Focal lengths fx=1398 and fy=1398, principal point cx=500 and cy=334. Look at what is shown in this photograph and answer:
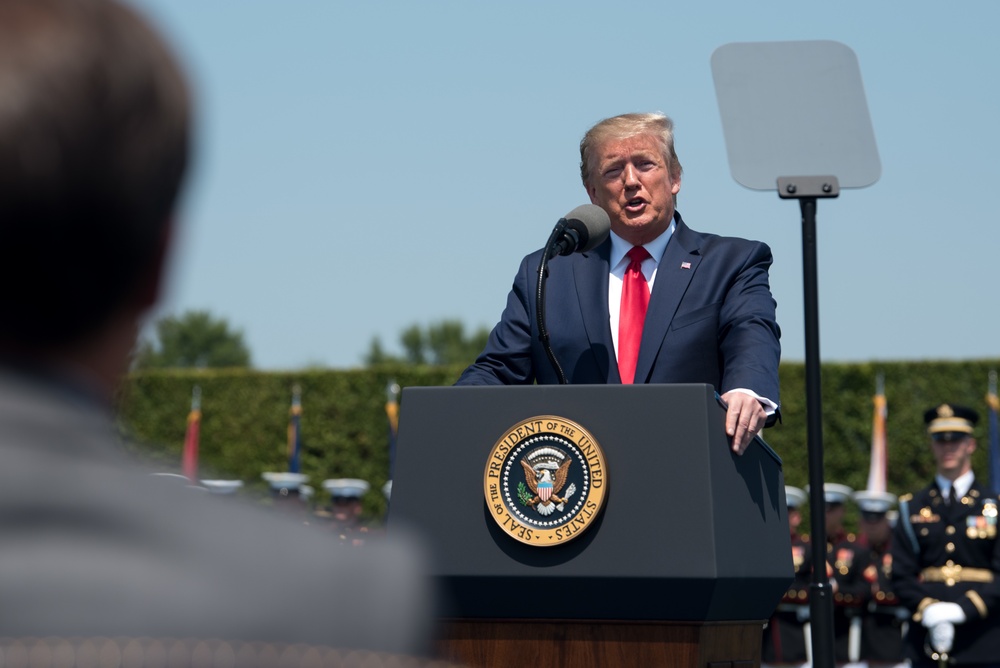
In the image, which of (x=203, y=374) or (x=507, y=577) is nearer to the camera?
(x=507, y=577)

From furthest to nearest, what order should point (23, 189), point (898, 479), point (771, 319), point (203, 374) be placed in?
point (203, 374), point (898, 479), point (771, 319), point (23, 189)

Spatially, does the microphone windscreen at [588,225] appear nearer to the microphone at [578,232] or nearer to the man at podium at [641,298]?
the microphone at [578,232]

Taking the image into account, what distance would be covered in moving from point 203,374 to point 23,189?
23.9 meters

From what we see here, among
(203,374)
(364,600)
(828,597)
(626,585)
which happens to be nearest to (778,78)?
(828,597)

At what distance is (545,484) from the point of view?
2.82 m

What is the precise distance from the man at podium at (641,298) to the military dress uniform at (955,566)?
649cm

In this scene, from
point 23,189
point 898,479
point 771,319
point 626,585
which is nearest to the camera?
point 23,189

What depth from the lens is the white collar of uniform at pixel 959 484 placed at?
9.88 metres

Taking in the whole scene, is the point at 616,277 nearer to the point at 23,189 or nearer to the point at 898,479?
the point at 23,189

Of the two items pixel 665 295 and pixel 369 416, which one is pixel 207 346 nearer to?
pixel 369 416

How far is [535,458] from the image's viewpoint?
2.84 meters

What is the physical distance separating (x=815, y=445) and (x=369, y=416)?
19747 millimetres

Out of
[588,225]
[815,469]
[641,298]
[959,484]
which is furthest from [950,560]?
[588,225]

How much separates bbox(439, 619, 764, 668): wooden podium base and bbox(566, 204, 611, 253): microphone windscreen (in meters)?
0.94
